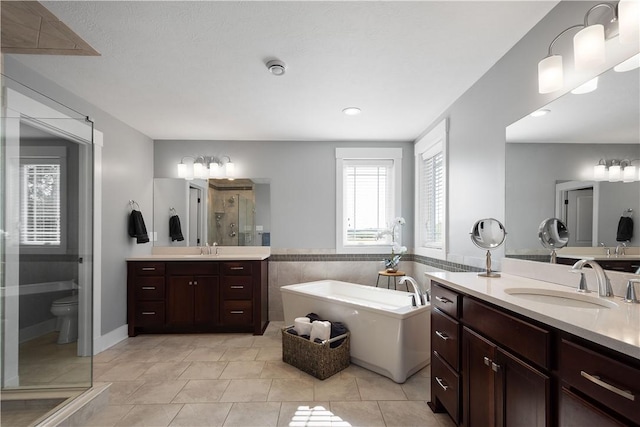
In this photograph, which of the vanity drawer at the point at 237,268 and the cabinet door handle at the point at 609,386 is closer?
the cabinet door handle at the point at 609,386

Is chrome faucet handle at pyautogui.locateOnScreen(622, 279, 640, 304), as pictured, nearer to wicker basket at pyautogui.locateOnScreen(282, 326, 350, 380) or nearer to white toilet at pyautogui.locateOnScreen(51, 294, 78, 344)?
wicker basket at pyautogui.locateOnScreen(282, 326, 350, 380)

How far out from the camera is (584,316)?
1.10m

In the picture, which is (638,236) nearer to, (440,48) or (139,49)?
(440,48)

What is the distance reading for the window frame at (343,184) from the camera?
433 cm

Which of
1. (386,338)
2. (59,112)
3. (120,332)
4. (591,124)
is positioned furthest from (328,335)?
(59,112)

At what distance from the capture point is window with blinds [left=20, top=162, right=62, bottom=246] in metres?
2.07

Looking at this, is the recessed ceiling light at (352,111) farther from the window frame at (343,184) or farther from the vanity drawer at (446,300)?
the vanity drawer at (446,300)

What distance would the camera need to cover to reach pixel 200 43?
206 centimetres

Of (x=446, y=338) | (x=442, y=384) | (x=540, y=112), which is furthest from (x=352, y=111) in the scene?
(x=442, y=384)

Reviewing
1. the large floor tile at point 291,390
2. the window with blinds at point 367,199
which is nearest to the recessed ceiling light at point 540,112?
the large floor tile at point 291,390

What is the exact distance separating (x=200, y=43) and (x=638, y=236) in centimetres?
252

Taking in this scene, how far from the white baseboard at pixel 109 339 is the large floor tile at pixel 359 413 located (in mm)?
2495

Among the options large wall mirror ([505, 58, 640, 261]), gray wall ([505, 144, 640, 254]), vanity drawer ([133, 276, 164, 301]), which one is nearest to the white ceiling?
large wall mirror ([505, 58, 640, 261])

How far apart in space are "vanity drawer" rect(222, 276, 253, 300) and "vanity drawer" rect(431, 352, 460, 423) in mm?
2268
